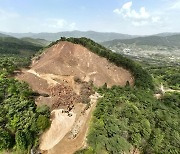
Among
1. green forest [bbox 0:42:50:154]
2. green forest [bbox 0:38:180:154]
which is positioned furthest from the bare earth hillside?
green forest [bbox 0:38:180:154]

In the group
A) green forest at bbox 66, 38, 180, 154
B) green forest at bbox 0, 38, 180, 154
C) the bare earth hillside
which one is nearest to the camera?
green forest at bbox 66, 38, 180, 154

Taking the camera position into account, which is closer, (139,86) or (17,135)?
(17,135)

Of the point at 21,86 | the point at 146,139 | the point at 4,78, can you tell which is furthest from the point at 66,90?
the point at 146,139

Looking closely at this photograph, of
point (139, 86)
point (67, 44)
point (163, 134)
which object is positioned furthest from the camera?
point (67, 44)

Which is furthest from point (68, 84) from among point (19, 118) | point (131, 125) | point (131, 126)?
point (131, 126)

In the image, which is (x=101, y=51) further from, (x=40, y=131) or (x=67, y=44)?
(x=40, y=131)

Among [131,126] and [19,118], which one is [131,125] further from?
[19,118]

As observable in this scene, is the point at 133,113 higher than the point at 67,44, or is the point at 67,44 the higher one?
the point at 67,44

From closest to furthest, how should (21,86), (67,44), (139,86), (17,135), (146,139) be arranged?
(17,135) → (146,139) → (21,86) → (139,86) → (67,44)

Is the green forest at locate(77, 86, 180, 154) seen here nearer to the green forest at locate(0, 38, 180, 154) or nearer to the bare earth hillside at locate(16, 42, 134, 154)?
the green forest at locate(0, 38, 180, 154)
